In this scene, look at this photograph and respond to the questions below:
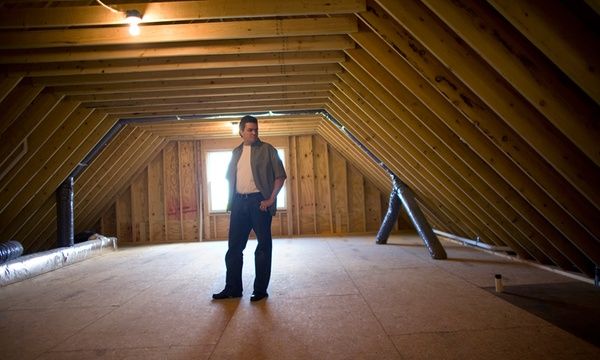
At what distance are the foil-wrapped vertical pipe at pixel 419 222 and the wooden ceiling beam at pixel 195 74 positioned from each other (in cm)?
212

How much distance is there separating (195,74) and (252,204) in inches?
68.6

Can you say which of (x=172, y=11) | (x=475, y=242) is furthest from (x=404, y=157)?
(x=172, y=11)

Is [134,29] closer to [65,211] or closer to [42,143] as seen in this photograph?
[42,143]

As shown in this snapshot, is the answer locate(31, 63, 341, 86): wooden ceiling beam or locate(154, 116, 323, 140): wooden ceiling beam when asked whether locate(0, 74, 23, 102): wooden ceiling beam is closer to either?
locate(31, 63, 341, 86): wooden ceiling beam

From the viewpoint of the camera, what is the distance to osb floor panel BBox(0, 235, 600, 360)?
1.76m

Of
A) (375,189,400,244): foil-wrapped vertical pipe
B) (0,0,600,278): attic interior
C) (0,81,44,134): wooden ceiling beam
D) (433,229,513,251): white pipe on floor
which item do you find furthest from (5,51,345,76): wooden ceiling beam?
(433,229,513,251): white pipe on floor

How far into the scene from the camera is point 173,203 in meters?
7.64

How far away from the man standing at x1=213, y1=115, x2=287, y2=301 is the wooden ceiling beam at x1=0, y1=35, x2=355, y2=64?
77cm

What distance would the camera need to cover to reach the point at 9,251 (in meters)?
4.04

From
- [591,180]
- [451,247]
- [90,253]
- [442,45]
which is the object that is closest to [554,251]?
[591,180]

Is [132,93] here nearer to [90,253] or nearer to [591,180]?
[90,253]

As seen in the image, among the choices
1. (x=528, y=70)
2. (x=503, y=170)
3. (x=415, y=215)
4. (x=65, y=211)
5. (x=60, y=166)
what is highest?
(x=528, y=70)

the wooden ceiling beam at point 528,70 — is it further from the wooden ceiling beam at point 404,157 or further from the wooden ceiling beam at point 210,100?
the wooden ceiling beam at point 210,100

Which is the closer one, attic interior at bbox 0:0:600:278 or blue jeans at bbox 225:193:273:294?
attic interior at bbox 0:0:600:278
